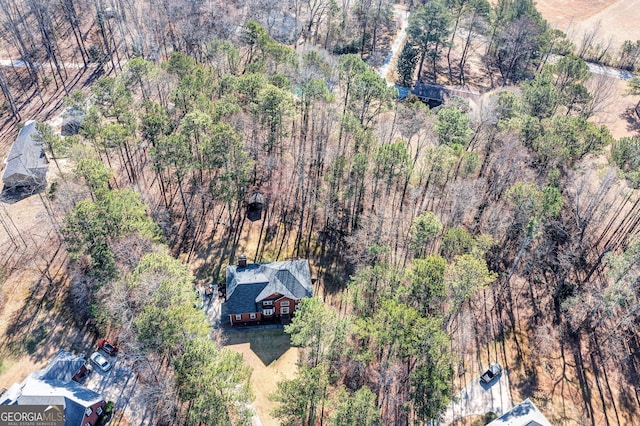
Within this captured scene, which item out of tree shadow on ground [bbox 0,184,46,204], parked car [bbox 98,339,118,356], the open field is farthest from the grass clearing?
the open field

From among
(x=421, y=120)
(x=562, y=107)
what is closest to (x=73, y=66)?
(x=421, y=120)

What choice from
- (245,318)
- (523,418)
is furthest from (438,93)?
(523,418)

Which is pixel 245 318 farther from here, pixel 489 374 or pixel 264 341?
pixel 489 374

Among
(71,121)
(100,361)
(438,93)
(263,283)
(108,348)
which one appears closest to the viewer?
(100,361)

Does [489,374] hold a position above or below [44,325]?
above

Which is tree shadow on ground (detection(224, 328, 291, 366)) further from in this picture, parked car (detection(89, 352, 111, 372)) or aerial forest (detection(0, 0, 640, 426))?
parked car (detection(89, 352, 111, 372))

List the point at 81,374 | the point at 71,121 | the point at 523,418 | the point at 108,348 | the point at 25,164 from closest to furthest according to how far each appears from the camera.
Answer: the point at 523,418 → the point at 81,374 → the point at 108,348 → the point at 25,164 → the point at 71,121
